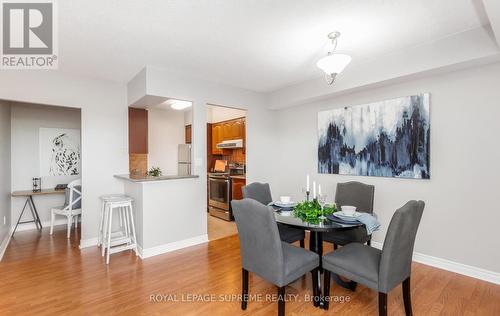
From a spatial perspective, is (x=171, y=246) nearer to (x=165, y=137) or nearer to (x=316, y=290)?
(x=316, y=290)

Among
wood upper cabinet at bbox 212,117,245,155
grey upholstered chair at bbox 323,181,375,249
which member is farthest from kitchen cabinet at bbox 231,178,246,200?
grey upholstered chair at bbox 323,181,375,249

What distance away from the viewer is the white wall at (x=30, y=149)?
404cm

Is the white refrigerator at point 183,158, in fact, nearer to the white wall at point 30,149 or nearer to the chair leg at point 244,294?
the white wall at point 30,149

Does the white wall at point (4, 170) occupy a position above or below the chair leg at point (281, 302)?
above

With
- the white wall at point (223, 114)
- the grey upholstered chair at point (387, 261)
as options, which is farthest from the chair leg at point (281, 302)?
the white wall at point (223, 114)

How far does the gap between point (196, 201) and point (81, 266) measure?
1.53 metres

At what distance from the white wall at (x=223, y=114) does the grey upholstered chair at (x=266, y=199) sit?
2.47m

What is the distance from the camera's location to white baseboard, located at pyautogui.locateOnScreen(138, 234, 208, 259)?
10.1 feet

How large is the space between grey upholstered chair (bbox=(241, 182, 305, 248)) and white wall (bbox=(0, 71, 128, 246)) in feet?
6.93

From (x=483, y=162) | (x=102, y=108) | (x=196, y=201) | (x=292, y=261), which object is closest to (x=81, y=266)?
(x=196, y=201)

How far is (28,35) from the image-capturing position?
2227mm

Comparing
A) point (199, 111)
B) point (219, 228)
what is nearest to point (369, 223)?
point (199, 111)

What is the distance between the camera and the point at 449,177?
8.75 ft

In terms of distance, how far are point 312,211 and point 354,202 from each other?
1.03 m
